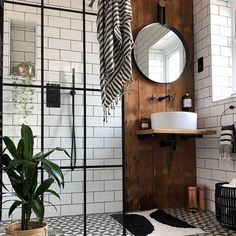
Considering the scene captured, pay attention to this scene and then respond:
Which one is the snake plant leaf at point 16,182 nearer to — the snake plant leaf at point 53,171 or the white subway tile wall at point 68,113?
the snake plant leaf at point 53,171

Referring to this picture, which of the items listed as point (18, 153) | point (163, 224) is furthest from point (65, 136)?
point (163, 224)

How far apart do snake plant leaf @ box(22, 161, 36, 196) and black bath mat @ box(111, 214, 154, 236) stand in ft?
3.43

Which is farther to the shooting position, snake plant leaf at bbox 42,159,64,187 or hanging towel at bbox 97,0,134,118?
hanging towel at bbox 97,0,134,118

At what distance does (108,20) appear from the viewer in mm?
1844

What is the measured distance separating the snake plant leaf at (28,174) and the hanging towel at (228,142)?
1.74 m

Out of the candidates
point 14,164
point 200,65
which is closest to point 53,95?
point 14,164

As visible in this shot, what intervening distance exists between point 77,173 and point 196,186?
1504mm

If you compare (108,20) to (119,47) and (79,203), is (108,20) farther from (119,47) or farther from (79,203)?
(79,203)

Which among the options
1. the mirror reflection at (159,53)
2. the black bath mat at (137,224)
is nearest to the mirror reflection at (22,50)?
the mirror reflection at (159,53)

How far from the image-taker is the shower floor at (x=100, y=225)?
2.18m

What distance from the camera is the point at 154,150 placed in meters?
3.12

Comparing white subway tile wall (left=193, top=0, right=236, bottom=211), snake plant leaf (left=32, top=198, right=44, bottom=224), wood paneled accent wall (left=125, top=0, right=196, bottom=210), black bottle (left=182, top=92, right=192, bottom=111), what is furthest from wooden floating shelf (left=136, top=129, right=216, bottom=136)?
snake plant leaf (left=32, top=198, right=44, bottom=224)

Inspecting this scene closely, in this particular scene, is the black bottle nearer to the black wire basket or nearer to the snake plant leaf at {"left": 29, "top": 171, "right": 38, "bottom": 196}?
the black wire basket

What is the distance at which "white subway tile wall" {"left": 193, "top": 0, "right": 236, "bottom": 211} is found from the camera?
2932 millimetres
